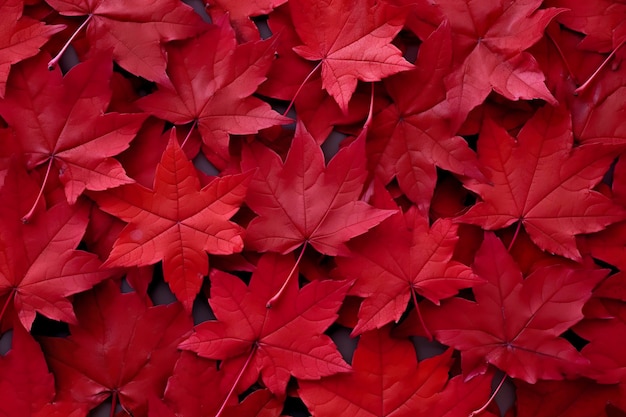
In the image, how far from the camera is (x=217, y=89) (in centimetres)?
72

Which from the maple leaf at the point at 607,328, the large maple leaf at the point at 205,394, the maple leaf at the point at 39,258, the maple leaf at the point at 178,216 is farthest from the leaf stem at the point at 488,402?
the maple leaf at the point at 39,258

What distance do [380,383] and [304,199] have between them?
0.82 ft

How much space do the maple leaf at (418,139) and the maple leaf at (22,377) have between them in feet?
1.56

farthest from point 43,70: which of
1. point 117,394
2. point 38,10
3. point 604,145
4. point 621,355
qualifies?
point 621,355

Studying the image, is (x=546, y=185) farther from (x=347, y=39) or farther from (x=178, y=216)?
(x=178, y=216)

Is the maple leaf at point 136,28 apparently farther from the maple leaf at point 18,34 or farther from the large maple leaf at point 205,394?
the large maple leaf at point 205,394

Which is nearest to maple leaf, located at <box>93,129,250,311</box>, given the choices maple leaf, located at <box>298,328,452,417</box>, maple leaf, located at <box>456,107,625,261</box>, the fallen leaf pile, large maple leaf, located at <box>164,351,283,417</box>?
the fallen leaf pile

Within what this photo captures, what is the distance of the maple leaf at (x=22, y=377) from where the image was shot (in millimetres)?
690

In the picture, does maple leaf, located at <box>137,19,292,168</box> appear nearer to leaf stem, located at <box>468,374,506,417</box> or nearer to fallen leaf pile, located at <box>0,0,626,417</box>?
fallen leaf pile, located at <box>0,0,626,417</box>

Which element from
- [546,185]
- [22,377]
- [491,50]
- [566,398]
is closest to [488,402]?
[566,398]

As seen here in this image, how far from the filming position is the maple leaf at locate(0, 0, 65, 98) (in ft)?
2.27

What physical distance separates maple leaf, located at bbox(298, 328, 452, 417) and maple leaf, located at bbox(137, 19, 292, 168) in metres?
0.31

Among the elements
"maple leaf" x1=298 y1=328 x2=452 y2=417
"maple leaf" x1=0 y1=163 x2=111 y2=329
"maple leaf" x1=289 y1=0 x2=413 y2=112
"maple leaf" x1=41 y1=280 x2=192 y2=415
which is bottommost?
"maple leaf" x1=298 y1=328 x2=452 y2=417

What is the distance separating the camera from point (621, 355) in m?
0.76
